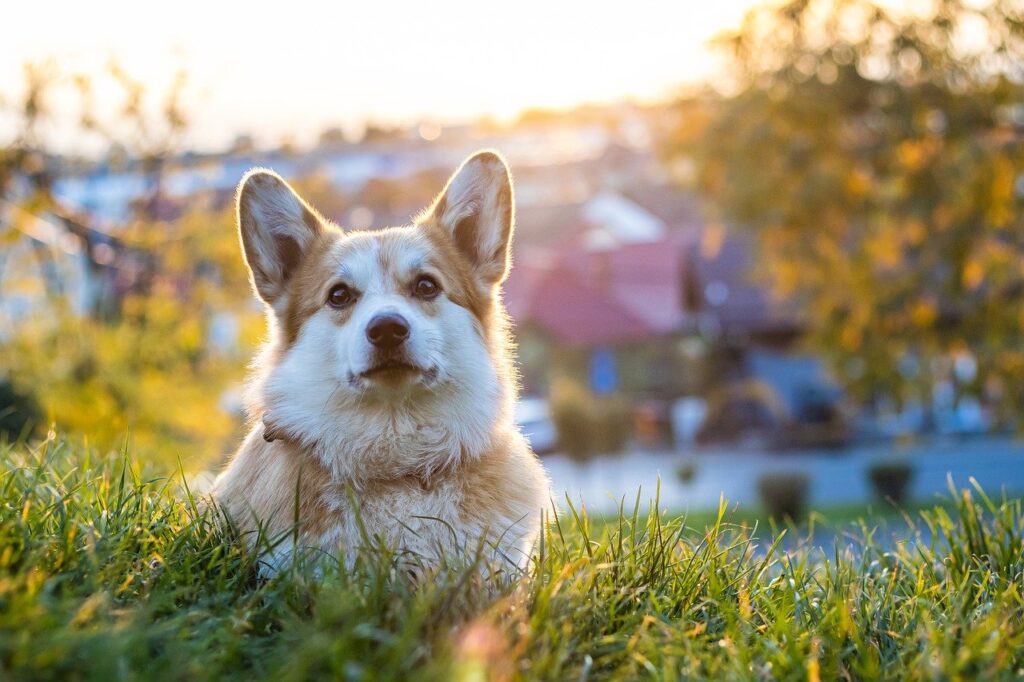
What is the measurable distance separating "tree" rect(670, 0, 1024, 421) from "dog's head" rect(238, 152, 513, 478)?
9.35m

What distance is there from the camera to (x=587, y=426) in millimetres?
20938

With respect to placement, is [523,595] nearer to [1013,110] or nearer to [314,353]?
[314,353]

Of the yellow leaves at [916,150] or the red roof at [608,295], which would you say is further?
the red roof at [608,295]

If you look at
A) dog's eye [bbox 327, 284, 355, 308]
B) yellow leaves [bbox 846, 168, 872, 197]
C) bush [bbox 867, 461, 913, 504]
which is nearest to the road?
→ bush [bbox 867, 461, 913, 504]

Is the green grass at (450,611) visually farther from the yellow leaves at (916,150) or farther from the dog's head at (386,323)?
the yellow leaves at (916,150)

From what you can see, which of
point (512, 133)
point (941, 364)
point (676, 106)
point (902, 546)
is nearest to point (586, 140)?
point (512, 133)

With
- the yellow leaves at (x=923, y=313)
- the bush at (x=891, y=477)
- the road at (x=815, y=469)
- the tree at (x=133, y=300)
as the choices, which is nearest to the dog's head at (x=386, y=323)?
the tree at (x=133, y=300)

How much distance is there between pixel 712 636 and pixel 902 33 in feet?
37.2

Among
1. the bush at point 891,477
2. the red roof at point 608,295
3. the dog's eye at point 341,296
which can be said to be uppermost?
the dog's eye at point 341,296

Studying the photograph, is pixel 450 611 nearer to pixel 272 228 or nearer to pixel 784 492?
pixel 272 228

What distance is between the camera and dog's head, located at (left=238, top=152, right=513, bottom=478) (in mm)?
3527

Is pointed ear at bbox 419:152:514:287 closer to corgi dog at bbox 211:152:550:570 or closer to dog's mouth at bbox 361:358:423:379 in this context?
corgi dog at bbox 211:152:550:570

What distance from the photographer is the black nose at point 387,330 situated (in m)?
3.47

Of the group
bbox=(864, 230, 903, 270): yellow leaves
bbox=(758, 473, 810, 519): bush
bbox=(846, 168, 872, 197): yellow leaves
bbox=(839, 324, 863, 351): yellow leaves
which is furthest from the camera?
bbox=(758, 473, 810, 519): bush
